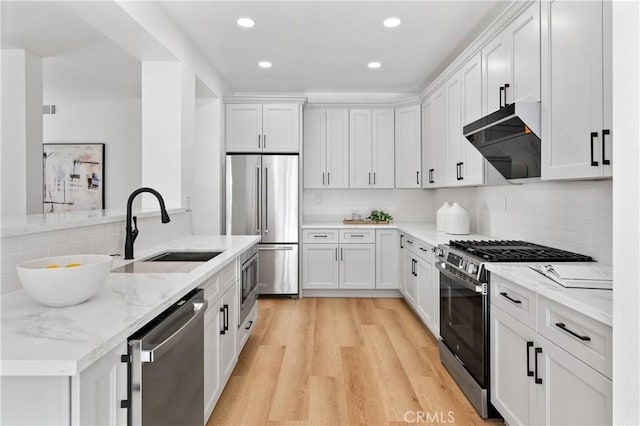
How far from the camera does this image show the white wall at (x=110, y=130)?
18.9 feet

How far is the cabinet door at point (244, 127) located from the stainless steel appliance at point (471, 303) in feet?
9.60

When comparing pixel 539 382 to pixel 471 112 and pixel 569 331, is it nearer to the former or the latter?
pixel 569 331

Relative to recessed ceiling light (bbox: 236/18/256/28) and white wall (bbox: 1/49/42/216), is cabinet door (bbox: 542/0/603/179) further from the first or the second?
white wall (bbox: 1/49/42/216)

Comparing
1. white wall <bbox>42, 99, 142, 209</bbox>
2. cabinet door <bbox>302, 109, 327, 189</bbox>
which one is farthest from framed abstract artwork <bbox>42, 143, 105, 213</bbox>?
cabinet door <bbox>302, 109, 327, 189</bbox>

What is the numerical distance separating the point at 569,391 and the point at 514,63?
78.6 inches

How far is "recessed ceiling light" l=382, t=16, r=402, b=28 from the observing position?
3018 mm

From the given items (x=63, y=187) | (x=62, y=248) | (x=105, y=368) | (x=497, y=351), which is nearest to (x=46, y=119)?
(x=63, y=187)

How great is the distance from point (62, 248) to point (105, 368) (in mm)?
953

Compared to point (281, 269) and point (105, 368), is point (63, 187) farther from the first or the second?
point (105, 368)

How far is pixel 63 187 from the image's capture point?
575 centimetres

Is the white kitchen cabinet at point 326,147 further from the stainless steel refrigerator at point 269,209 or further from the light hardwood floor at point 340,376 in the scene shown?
the light hardwood floor at point 340,376

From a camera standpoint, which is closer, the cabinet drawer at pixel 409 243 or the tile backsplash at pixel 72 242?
the tile backsplash at pixel 72 242

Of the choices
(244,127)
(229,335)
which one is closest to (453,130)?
(244,127)

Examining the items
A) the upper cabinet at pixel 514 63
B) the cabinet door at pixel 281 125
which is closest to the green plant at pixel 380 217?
the cabinet door at pixel 281 125
